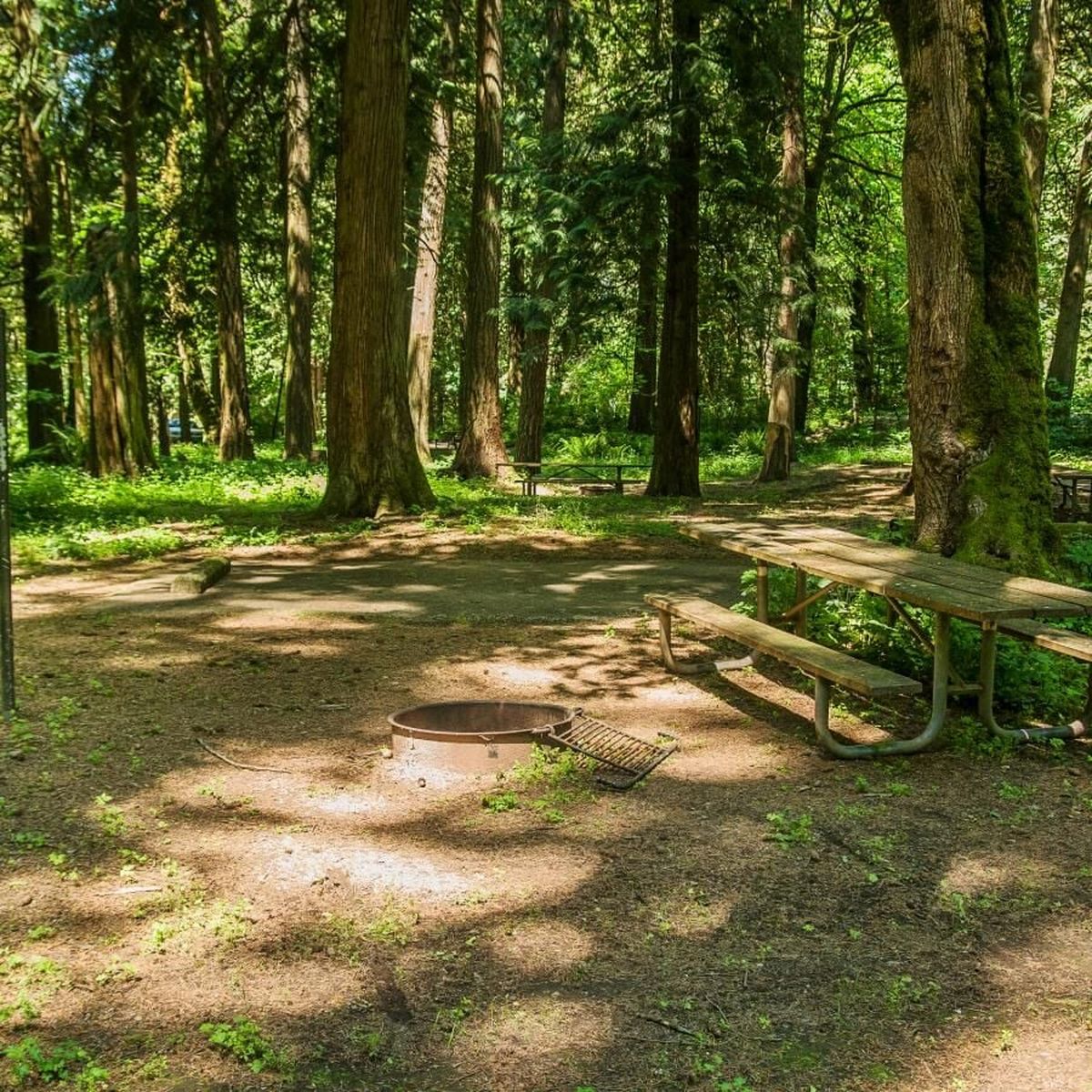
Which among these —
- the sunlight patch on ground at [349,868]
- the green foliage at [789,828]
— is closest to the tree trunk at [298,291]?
the sunlight patch on ground at [349,868]

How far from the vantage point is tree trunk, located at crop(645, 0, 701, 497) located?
16.2 m

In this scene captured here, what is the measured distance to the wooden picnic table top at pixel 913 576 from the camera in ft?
16.6

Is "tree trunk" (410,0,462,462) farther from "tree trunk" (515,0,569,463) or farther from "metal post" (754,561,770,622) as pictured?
"metal post" (754,561,770,622)

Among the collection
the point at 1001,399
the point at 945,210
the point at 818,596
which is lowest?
the point at 818,596

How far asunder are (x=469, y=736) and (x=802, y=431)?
2697 centimetres

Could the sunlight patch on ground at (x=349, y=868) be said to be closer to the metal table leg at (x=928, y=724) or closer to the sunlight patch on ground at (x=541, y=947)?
the sunlight patch on ground at (x=541, y=947)

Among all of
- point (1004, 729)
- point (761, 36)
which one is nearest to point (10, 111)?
point (761, 36)

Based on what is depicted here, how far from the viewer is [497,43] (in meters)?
19.9

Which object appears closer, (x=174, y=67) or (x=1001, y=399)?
(x=1001, y=399)

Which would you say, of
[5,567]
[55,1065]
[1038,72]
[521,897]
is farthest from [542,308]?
[55,1065]

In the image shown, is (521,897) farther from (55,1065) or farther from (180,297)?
(180,297)

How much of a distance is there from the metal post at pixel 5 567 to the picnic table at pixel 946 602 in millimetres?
4072

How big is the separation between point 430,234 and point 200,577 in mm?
13922

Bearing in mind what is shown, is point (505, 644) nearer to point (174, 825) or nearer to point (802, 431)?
point (174, 825)
